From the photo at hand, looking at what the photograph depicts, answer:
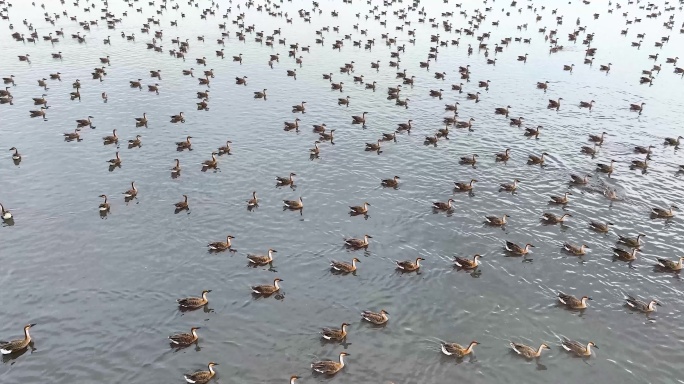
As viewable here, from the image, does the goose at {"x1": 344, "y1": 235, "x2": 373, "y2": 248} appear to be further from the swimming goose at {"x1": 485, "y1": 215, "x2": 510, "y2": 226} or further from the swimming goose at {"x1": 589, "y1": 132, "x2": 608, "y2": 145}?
the swimming goose at {"x1": 589, "y1": 132, "x2": 608, "y2": 145}

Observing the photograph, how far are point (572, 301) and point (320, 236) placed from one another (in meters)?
15.0

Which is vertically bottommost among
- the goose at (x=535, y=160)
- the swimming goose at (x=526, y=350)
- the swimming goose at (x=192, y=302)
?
the swimming goose at (x=526, y=350)

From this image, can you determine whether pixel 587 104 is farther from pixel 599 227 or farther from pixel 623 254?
pixel 623 254

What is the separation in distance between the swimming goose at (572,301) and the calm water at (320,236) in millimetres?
835

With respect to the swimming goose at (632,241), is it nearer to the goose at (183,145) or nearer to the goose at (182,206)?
the goose at (182,206)

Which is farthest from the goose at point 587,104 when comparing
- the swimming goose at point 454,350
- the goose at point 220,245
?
the goose at point 220,245

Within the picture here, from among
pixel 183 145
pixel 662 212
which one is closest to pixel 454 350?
pixel 662 212

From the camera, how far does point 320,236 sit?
104 ft

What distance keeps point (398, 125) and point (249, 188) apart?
19.2 meters

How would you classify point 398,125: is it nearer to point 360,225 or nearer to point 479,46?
point 360,225

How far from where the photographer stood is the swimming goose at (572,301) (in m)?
26.0

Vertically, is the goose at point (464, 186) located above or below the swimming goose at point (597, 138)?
below

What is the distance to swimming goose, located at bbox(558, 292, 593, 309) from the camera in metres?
26.0

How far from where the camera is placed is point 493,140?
4741 cm
